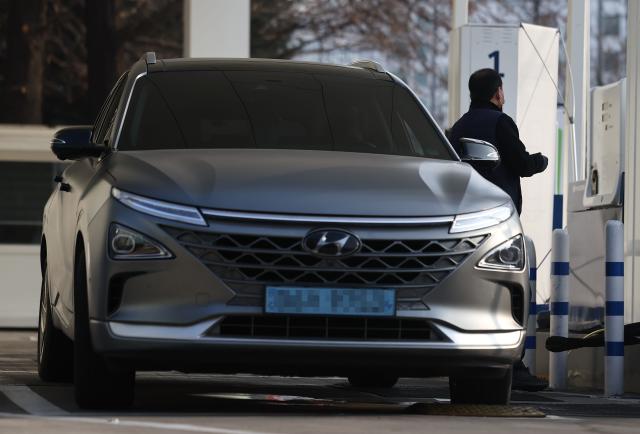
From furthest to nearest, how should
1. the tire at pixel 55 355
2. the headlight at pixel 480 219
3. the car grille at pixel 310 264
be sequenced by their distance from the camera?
1. the tire at pixel 55 355
2. the headlight at pixel 480 219
3. the car grille at pixel 310 264

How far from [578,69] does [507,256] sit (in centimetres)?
892

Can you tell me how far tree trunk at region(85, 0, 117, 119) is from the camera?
1755 centimetres

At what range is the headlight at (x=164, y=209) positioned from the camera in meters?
7.40

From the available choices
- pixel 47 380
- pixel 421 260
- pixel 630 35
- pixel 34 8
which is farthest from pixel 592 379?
pixel 34 8

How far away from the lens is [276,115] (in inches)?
343

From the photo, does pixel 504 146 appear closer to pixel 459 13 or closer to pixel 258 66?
pixel 258 66

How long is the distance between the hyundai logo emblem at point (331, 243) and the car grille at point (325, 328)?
276 mm

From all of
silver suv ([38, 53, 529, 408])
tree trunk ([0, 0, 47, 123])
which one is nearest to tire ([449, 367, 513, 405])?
silver suv ([38, 53, 529, 408])

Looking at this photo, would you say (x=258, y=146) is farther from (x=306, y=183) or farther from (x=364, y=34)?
(x=364, y=34)

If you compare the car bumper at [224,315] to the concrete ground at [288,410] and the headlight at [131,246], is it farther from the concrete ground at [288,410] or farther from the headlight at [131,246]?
the concrete ground at [288,410]

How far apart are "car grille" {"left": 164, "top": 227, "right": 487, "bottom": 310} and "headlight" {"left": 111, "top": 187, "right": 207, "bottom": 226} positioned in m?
0.05

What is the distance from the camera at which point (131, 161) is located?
7977 millimetres

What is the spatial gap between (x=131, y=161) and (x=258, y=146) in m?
0.70

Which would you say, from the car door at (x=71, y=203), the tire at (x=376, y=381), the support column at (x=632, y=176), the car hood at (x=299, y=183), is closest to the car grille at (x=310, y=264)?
the car hood at (x=299, y=183)
